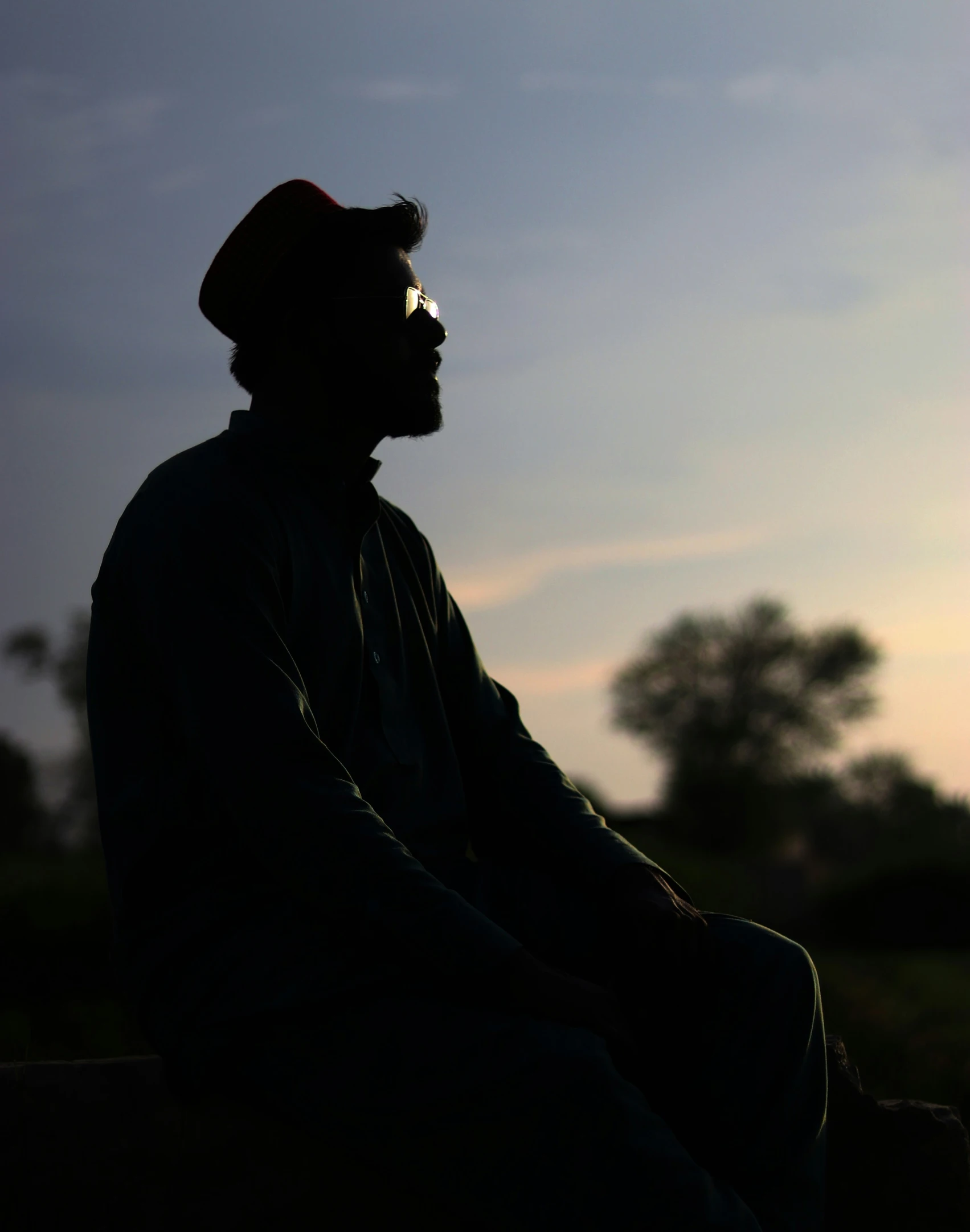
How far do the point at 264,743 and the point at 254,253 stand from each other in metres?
1.34

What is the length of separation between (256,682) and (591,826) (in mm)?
943

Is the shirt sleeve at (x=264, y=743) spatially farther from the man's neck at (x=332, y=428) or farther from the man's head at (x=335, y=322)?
the man's head at (x=335, y=322)

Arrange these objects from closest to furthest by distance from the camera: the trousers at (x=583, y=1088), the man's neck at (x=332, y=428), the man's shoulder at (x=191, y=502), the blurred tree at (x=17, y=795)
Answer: the trousers at (x=583, y=1088) → the man's shoulder at (x=191, y=502) → the man's neck at (x=332, y=428) → the blurred tree at (x=17, y=795)

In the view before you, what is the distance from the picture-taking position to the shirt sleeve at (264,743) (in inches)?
82.4

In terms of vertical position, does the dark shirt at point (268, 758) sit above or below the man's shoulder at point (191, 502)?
below

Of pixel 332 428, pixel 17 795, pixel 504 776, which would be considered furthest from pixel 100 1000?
pixel 17 795

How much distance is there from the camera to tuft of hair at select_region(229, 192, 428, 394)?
2.81 metres

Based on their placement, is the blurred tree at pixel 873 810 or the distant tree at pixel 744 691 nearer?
the blurred tree at pixel 873 810

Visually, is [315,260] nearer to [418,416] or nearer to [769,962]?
A: [418,416]

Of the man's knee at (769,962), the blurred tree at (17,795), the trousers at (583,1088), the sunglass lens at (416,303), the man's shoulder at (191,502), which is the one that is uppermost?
the blurred tree at (17,795)

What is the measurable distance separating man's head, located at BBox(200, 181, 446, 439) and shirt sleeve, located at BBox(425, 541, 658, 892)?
476mm

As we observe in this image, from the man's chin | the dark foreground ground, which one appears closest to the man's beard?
the man's chin

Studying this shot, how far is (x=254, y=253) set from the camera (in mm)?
2844

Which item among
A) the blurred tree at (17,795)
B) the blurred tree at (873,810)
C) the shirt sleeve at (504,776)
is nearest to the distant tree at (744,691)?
the blurred tree at (873,810)
